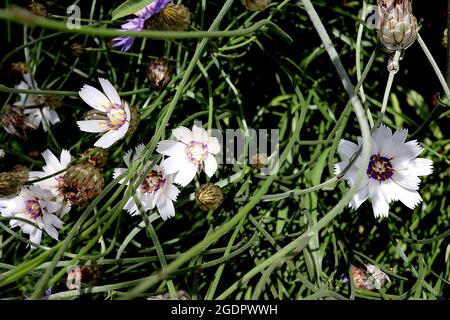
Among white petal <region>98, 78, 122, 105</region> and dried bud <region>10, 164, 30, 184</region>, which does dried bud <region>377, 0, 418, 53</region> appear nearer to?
white petal <region>98, 78, 122, 105</region>

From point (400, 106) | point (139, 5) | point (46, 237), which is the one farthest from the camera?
point (400, 106)

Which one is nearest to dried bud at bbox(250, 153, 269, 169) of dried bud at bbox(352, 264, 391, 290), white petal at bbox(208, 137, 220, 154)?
white petal at bbox(208, 137, 220, 154)

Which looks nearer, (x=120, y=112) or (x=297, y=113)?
(x=120, y=112)

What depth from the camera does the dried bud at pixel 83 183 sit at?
2.67ft

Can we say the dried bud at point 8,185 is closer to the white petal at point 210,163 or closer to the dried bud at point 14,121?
the dried bud at point 14,121

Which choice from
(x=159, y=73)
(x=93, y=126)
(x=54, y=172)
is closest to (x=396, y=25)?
(x=159, y=73)

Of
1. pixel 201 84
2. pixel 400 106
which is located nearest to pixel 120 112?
pixel 201 84

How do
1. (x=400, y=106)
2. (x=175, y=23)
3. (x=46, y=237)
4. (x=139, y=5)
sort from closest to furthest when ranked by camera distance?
(x=139, y=5), (x=175, y=23), (x=46, y=237), (x=400, y=106)

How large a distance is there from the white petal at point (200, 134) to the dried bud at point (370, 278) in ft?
1.28

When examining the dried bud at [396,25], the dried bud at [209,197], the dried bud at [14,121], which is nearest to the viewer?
the dried bud at [396,25]

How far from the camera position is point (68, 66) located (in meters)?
1.09

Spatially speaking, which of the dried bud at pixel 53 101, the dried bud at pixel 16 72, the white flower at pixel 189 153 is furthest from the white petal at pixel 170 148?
the dried bud at pixel 16 72
